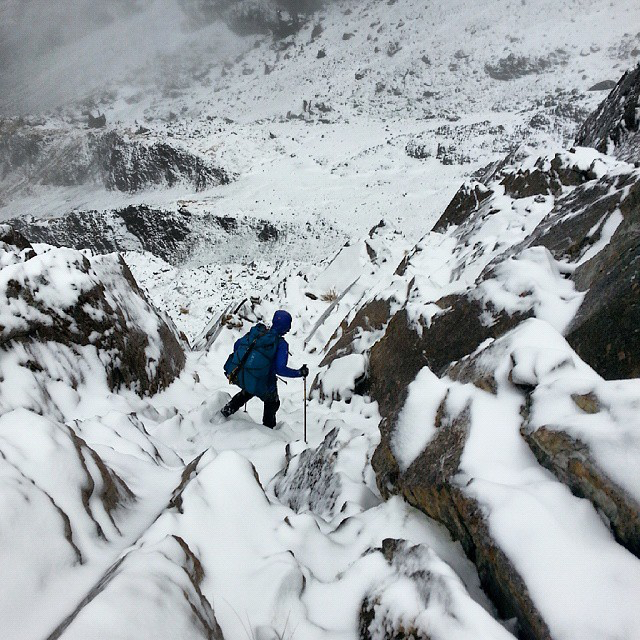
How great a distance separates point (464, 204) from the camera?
30.4 feet

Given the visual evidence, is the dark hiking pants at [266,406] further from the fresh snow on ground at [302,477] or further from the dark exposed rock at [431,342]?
the dark exposed rock at [431,342]

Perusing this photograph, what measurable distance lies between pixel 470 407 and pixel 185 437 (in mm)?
3025

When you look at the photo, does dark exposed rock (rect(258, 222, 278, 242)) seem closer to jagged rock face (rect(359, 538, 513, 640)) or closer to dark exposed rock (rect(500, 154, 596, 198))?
dark exposed rock (rect(500, 154, 596, 198))

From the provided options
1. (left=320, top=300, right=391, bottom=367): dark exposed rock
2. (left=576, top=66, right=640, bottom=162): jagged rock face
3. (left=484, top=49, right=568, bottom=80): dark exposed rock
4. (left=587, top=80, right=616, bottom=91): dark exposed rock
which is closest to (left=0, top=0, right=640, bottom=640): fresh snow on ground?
(left=320, top=300, right=391, bottom=367): dark exposed rock

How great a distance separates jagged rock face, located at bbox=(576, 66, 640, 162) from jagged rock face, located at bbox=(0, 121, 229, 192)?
20587 millimetres

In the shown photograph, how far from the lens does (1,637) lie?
1.12 meters

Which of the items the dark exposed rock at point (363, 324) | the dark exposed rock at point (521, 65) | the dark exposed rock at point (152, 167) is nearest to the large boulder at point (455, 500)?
the dark exposed rock at point (363, 324)

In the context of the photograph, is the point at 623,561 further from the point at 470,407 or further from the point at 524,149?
the point at 524,149

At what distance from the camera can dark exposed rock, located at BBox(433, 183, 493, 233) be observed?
8891mm

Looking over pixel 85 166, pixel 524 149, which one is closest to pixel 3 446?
pixel 524 149

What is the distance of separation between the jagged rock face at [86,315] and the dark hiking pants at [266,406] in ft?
4.30

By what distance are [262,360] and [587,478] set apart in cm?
307

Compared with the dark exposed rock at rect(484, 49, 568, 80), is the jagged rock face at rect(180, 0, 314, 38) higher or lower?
higher

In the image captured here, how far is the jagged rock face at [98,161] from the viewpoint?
2591cm
